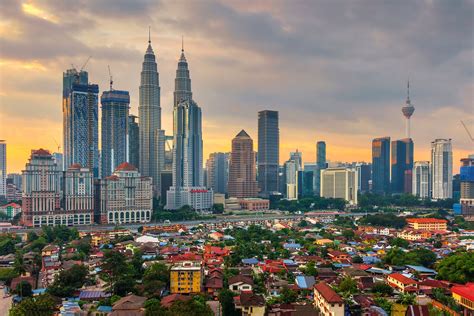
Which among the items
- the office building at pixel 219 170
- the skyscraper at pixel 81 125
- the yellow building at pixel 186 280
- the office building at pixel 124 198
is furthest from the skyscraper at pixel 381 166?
the yellow building at pixel 186 280

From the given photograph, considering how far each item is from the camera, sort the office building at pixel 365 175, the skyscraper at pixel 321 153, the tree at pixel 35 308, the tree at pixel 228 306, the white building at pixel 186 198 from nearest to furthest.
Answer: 1. the tree at pixel 35 308
2. the tree at pixel 228 306
3. the white building at pixel 186 198
4. the skyscraper at pixel 321 153
5. the office building at pixel 365 175

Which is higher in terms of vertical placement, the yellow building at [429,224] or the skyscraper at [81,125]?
the skyscraper at [81,125]

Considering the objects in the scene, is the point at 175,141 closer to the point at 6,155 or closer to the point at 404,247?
the point at 6,155

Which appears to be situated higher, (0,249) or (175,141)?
(175,141)

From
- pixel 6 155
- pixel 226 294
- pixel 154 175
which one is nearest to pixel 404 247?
pixel 226 294

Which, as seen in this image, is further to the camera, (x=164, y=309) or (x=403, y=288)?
(x=403, y=288)

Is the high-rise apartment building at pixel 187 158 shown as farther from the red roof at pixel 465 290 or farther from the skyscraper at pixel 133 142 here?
the red roof at pixel 465 290

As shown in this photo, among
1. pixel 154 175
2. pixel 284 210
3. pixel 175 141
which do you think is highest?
pixel 175 141
